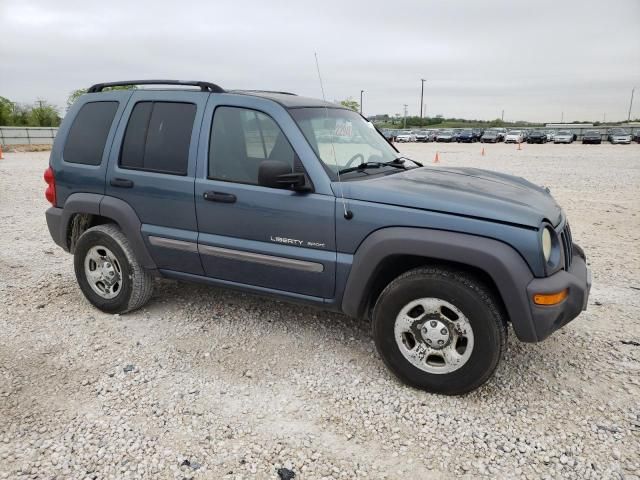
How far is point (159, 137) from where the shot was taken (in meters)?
3.97

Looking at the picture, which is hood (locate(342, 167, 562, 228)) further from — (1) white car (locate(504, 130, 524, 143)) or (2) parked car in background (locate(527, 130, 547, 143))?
(2) parked car in background (locate(527, 130, 547, 143))

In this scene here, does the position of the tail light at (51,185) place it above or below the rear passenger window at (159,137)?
below

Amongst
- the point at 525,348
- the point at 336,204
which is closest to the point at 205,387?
the point at 336,204

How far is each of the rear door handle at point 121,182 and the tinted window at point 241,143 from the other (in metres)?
0.78

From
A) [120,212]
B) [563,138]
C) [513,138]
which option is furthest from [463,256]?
[563,138]

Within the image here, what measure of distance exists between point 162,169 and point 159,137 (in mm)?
270

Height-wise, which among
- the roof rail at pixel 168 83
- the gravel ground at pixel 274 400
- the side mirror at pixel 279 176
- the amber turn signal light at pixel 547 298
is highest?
the roof rail at pixel 168 83

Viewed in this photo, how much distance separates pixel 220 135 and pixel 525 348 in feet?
9.32

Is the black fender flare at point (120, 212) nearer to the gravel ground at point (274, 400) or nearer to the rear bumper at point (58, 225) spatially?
the rear bumper at point (58, 225)

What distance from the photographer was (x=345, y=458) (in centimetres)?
267

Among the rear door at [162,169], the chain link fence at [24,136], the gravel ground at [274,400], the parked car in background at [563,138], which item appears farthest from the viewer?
the parked car in background at [563,138]

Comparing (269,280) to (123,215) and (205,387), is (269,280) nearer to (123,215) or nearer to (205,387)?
(205,387)

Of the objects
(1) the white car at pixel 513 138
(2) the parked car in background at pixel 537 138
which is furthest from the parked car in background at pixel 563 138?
(1) the white car at pixel 513 138

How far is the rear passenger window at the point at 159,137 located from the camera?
12.7ft
